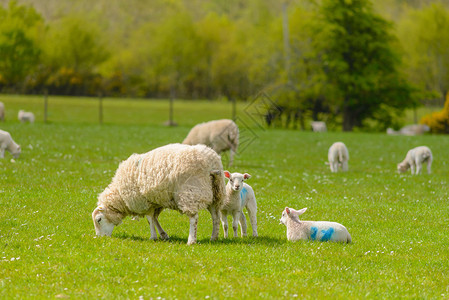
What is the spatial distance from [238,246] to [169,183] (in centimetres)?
137

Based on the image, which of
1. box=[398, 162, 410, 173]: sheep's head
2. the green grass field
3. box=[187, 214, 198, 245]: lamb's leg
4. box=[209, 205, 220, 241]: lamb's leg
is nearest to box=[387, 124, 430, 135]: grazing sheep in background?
box=[398, 162, 410, 173]: sheep's head

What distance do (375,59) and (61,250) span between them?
144ft

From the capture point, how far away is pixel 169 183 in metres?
8.52

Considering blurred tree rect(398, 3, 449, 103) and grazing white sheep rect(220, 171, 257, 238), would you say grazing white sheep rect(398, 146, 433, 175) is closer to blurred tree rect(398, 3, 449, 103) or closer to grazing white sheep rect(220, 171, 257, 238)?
grazing white sheep rect(220, 171, 257, 238)

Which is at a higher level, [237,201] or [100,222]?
[237,201]

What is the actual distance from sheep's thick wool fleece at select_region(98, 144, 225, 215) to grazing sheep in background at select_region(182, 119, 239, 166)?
9171 millimetres

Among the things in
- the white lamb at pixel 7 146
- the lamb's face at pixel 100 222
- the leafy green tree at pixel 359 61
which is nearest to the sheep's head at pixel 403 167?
the white lamb at pixel 7 146

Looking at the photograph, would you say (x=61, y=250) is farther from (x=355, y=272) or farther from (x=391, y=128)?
(x=391, y=128)

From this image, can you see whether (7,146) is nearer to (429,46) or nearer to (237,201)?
(237,201)

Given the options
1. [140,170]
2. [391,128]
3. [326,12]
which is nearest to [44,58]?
[326,12]

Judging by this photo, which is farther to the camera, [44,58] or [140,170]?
[44,58]

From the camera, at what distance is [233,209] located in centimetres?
906

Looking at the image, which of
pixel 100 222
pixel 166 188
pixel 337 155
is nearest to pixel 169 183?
pixel 166 188

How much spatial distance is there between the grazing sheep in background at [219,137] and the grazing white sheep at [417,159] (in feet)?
17.9
